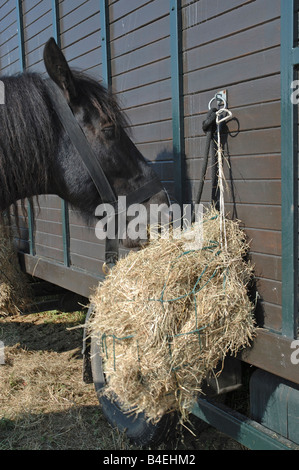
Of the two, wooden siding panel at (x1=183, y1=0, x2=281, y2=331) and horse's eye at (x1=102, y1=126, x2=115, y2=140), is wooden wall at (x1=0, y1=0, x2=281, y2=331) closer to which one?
wooden siding panel at (x1=183, y1=0, x2=281, y2=331)

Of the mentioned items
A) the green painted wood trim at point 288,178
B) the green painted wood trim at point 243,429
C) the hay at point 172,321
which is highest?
the green painted wood trim at point 288,178

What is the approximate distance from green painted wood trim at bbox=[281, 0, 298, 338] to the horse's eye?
0.88 metres

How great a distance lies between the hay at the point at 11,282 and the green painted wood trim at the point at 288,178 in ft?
11.6

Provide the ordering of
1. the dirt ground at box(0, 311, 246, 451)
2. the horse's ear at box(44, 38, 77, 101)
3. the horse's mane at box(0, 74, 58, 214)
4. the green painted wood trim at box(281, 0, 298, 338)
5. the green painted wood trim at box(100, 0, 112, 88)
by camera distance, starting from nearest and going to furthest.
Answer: the green painted wood trim at box(281, 0, 298, 338), the horse's ear at box(44, 38, 77, 101), the horse's mane at box(0, 74, 58, 214), the dirt ground at box(0, 311, 246, 451), the green painted wood trim at box(100, 0, 112, 88)

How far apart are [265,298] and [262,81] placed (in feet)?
3.21

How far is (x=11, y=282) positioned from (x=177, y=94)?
10.5 feet

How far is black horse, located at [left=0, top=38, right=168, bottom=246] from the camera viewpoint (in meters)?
2.13

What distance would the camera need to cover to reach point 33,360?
3836mm

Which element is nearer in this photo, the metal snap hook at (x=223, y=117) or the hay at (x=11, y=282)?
the metal snap hook at (x=223, y=117)

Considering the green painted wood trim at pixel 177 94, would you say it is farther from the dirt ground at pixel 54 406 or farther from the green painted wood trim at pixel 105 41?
the dirt ground at pixel 54 406

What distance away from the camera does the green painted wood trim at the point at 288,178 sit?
5.59ft

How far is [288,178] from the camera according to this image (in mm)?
1747

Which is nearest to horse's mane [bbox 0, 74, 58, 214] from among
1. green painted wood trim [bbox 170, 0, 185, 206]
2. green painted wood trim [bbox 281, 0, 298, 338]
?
green painted wood trim [bbox 170, 0, 185, 206]

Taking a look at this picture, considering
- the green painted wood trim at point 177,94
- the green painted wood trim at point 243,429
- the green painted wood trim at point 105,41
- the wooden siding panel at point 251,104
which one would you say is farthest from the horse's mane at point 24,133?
the green painted wood trim at point 243,429
